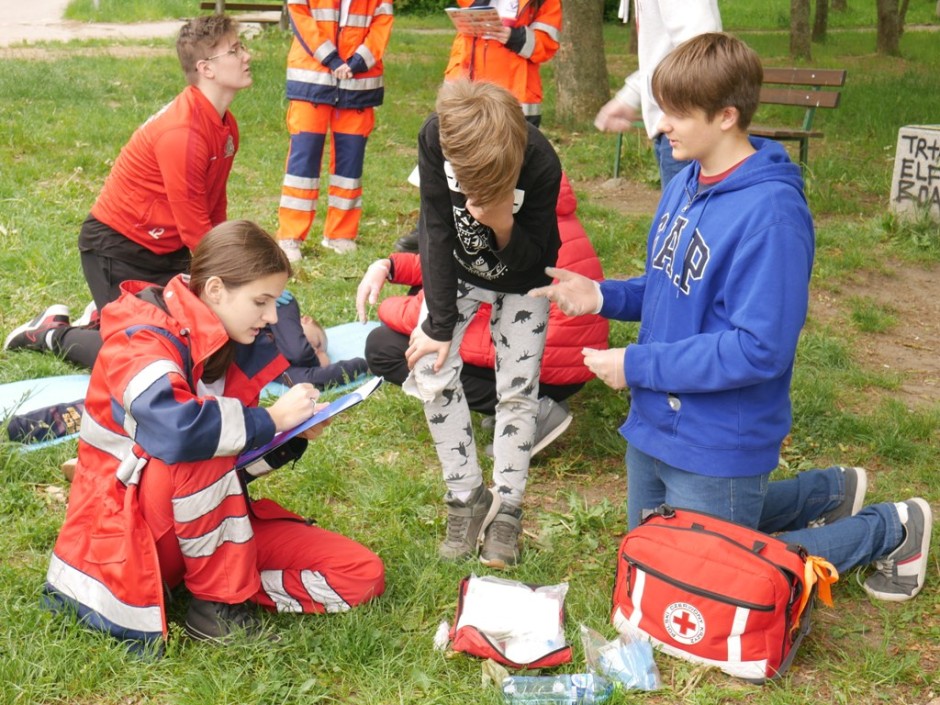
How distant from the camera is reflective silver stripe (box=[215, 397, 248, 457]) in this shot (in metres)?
2.62

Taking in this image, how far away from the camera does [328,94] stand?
652cm

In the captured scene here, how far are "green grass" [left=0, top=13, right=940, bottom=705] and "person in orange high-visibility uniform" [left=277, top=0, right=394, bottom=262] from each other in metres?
0.36

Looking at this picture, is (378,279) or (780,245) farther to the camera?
(378,279)

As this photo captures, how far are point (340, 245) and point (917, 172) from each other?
12.8ft

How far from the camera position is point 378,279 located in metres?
3.48

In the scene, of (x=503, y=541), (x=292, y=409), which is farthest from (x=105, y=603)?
(x=503, y=541)

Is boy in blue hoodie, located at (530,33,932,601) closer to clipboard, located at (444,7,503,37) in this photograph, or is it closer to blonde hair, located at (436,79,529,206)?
blonde hair, located at (436,79,529,206)

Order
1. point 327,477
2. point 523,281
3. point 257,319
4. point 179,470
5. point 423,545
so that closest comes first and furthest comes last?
point 179,470
point 257,319
point 523,281
point 423,545
point 327,477

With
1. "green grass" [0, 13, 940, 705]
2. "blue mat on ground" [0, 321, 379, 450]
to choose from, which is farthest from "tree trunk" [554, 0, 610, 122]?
"blue mat on ground" [0, 321, 379, 450]

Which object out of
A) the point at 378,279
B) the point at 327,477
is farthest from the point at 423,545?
the point at 378,279

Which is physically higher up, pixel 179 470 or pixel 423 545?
pixel 179 470

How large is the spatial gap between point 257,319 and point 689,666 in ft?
4.91

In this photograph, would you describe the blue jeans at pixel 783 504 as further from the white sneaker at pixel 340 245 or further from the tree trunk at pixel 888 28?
the tree trunk at pixel 888 28

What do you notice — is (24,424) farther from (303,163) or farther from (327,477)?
(303,163)
